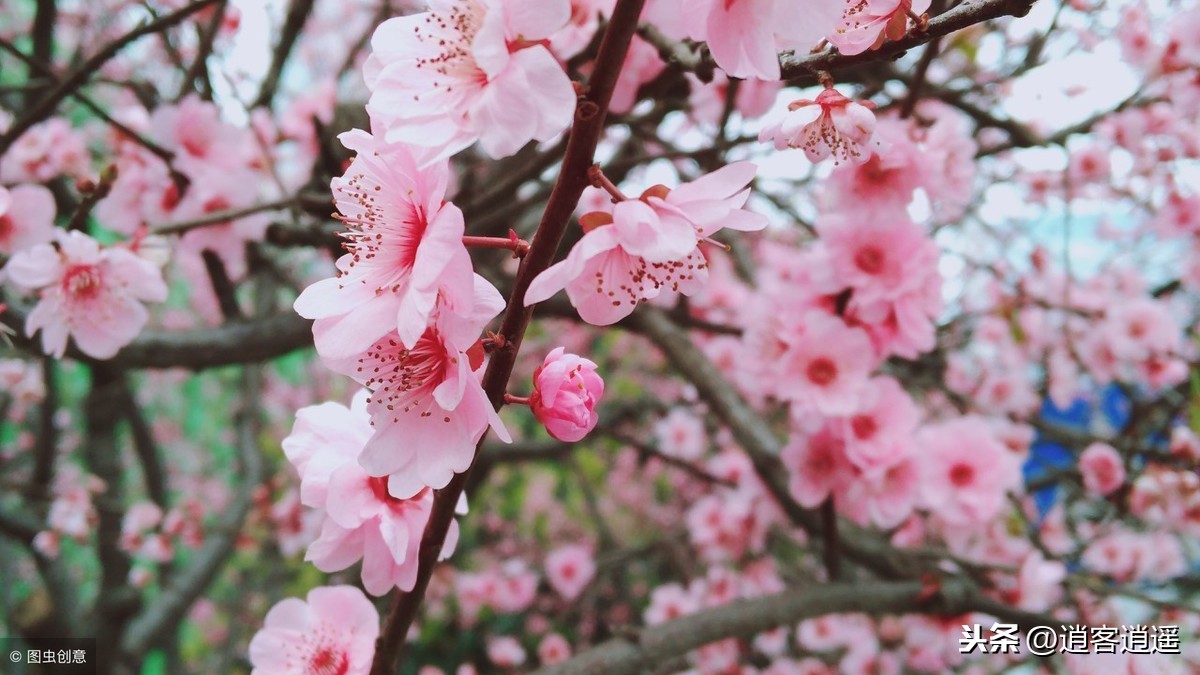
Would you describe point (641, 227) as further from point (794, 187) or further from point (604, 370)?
point (604, 370)

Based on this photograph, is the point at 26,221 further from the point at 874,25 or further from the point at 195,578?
the point at 195,578

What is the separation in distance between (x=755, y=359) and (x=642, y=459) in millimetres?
1122

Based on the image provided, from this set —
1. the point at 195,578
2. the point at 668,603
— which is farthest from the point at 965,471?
the point at 195,578

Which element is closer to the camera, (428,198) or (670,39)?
(428,198)

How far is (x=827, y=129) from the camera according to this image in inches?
25.0

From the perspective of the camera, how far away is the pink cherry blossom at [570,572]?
114 inches

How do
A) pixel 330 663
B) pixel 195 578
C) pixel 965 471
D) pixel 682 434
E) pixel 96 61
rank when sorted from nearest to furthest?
pixel 330 663 → pixel 96 61 → pixel 965 471 → pixel 195 578 → pixel 682 434

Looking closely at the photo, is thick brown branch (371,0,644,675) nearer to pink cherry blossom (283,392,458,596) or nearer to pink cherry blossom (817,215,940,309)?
pink cherry blossom (283,392,458,596)

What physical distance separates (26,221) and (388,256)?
0.91 meters

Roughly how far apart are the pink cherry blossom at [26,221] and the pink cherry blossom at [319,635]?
2.44 feet

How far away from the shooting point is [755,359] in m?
1.34

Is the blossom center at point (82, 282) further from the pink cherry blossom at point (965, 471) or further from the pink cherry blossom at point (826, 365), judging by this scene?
the pink cherry blossom at point (965, 471)

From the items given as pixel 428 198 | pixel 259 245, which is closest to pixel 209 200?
pixel 259 245

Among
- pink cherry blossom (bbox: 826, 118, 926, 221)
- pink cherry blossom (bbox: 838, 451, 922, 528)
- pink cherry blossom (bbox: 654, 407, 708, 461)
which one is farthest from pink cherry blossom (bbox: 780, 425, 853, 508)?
pink cherry blossom (bbox: 654, 407, 708, 461)
